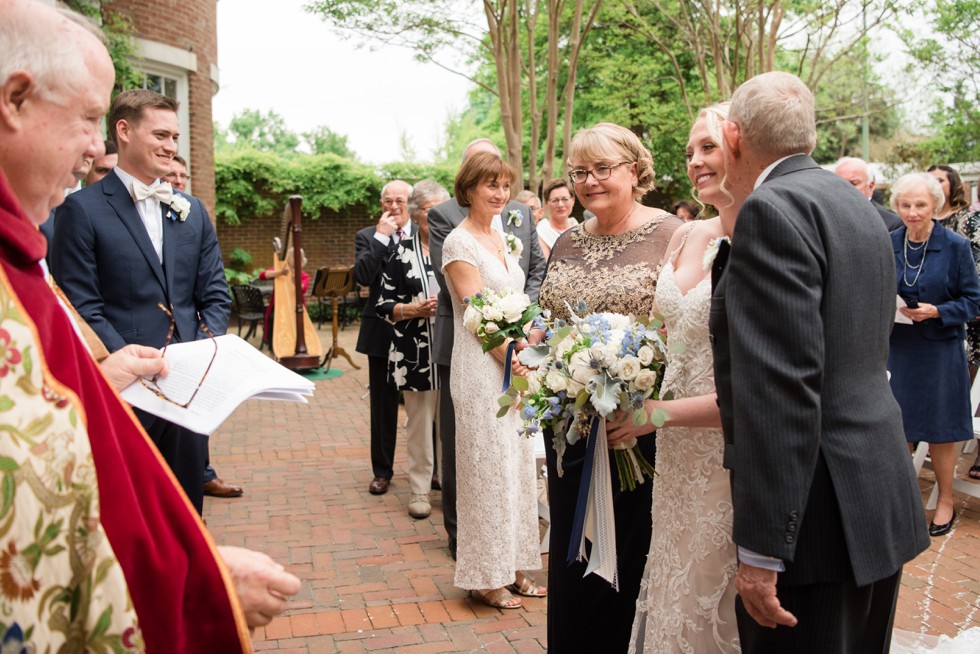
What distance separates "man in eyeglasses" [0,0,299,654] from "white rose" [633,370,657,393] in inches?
54.5

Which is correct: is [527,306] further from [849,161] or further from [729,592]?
A: [849,161]


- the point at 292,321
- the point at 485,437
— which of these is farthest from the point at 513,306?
the point at 292,321

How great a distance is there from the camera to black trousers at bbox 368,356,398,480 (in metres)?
6.77

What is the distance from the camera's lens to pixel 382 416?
6.77 meters

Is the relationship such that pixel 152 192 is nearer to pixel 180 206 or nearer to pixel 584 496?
pixel 180 206

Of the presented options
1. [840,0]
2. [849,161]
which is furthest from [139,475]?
[840,0]

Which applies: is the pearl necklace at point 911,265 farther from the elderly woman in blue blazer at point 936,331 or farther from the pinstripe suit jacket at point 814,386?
the pinstripe suit jacket at point 814,386

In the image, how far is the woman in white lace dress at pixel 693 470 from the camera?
8.80 feet

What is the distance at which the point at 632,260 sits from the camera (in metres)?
3.47

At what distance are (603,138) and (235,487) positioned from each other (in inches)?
177

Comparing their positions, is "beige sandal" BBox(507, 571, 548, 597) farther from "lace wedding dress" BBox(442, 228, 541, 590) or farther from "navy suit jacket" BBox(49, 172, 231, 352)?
"navy suit jacket" BBox(49, 172, 231, 352)

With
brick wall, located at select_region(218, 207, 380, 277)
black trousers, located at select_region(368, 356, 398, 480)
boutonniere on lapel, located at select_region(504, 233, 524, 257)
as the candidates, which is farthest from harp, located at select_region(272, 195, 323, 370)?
brick wall, located at select_region(218, 207, 380, 277)

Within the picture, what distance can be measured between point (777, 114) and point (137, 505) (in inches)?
69.9

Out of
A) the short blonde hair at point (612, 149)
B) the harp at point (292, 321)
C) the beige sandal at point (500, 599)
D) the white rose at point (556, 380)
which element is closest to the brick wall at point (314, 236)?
the harp at point (292, 321)
